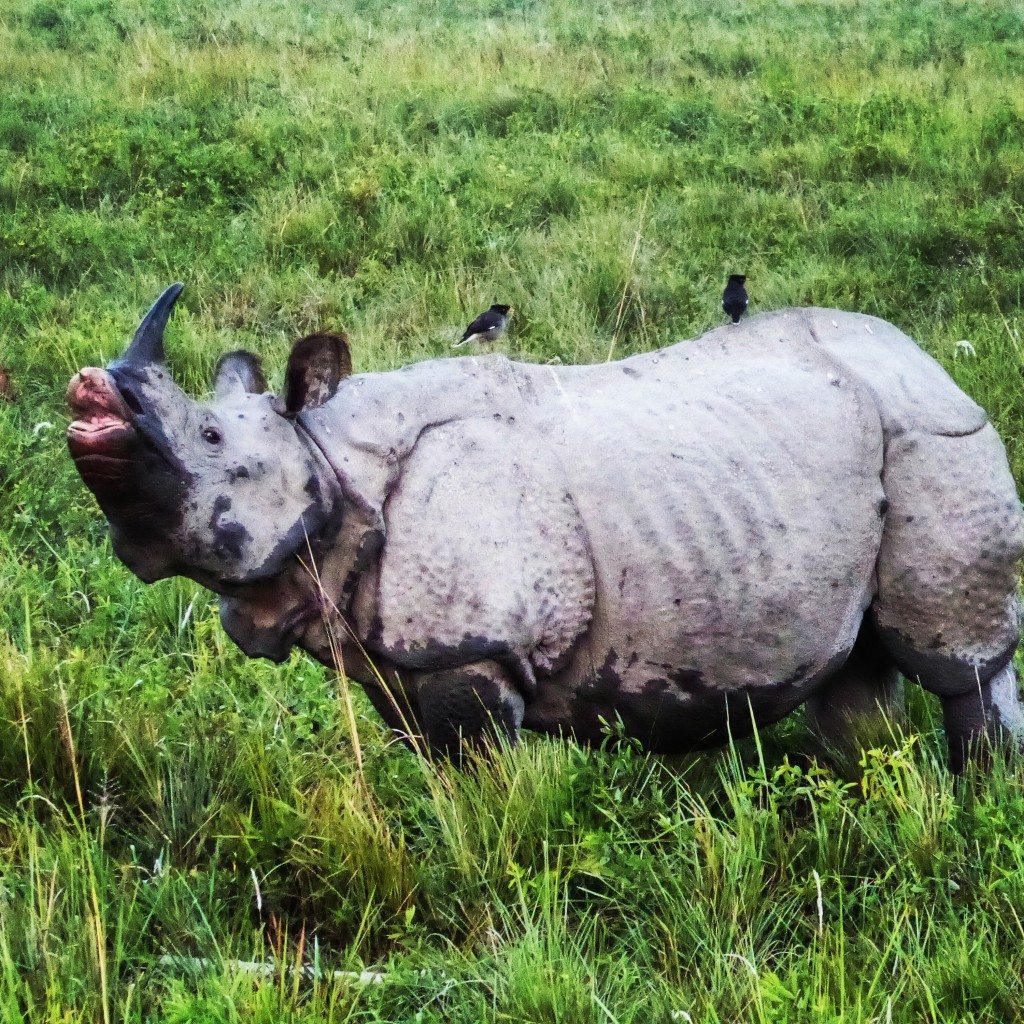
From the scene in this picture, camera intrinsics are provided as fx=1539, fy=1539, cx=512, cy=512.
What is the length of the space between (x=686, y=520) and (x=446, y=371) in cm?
66

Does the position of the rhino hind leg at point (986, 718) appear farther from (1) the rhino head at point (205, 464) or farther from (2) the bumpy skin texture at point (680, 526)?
(1) the rhino head at point (205, 464)

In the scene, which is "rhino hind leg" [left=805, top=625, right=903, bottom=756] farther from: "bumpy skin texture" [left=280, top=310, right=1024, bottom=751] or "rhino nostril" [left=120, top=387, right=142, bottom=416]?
"rhino nostril" [left=120, top=387, right=142, bottom=416]

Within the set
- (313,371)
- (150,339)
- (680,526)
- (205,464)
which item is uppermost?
(150,339)

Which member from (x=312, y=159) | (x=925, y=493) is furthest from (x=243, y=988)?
(x=312, y=159)

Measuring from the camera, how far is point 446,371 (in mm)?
3580

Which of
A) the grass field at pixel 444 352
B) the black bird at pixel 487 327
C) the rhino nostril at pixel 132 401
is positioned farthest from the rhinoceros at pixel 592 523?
the black bird at pixel 487 327

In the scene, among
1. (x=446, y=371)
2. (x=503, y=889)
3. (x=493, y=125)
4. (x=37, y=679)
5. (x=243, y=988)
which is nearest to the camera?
(x=243, y=988)

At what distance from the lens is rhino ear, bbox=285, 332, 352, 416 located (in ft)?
10.7

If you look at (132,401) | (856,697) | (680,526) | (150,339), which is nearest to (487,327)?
(856,697)

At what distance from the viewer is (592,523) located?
342 cm

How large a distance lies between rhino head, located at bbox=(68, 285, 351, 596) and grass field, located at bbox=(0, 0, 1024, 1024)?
1.96 ft

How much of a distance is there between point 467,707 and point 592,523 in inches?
19.4

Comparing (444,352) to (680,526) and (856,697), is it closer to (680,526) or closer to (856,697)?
(856,697)

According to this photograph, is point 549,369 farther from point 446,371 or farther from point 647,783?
point 647,783
